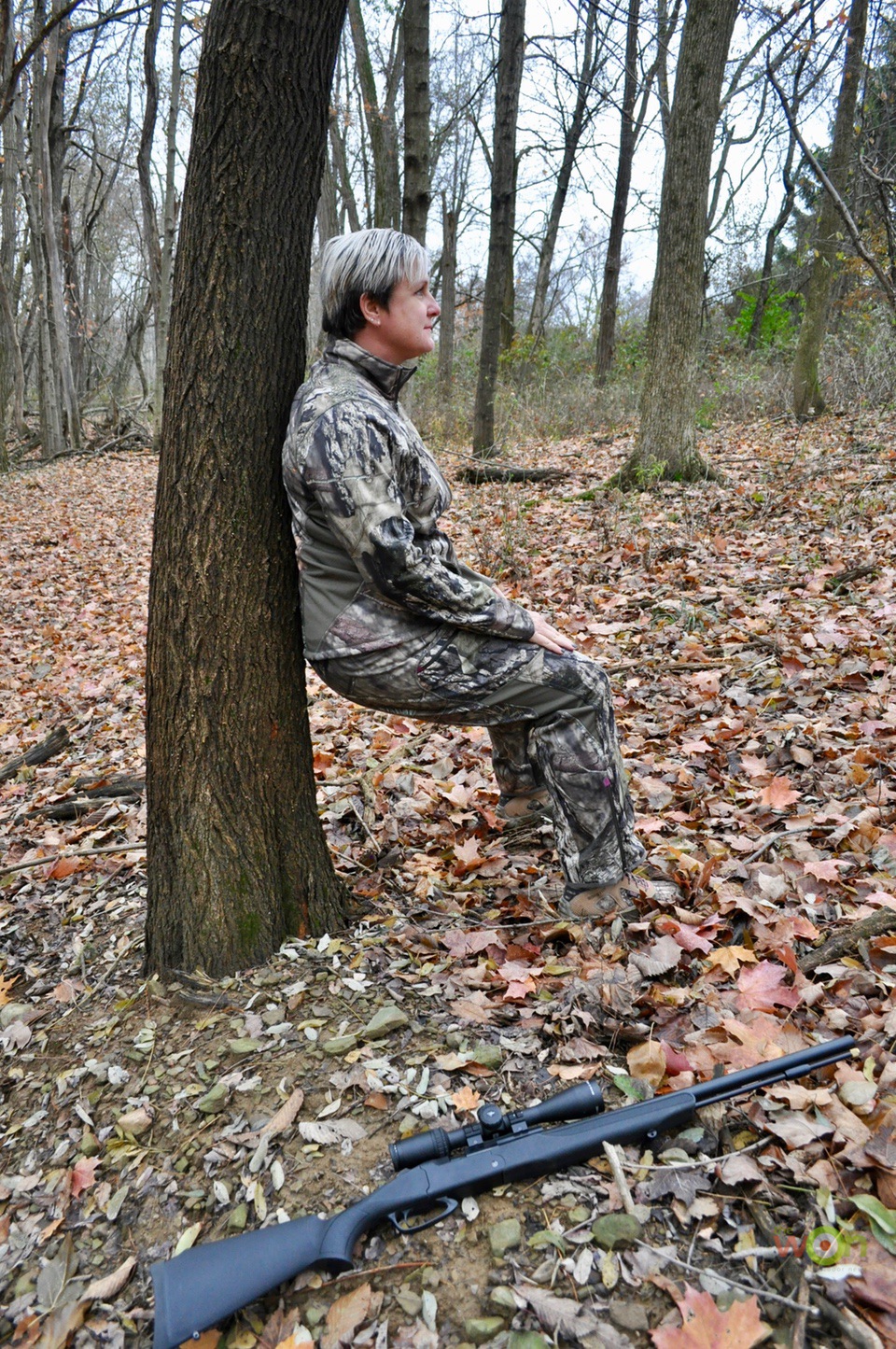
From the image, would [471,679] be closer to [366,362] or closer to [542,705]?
[542,705]

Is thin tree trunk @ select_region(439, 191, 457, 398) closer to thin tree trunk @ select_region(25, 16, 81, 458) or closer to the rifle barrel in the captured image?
thin tree trunk @ select_region(25, 16, 81, 458)

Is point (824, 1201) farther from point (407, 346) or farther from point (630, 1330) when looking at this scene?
point (407, 346)

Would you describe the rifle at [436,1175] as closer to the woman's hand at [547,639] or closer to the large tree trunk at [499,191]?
the woman's hand at [547,639]

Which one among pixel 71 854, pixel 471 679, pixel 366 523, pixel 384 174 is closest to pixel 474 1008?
pixel 471 679

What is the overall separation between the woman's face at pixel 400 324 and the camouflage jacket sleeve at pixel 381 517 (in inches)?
12.5

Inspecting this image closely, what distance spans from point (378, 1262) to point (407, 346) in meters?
2.59

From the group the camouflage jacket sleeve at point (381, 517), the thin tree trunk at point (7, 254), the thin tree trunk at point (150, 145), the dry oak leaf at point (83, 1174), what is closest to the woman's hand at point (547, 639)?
the camouflage jacket sleeve at point (381, 517)

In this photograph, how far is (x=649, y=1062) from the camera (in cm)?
234

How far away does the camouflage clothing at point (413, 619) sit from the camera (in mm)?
2637

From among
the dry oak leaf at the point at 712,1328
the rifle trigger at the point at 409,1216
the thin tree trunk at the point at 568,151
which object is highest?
the thin tree trunk at the point at 568,151

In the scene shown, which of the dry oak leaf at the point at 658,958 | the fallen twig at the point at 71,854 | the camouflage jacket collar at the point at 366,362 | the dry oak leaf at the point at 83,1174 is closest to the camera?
the dry oak leaf at the point at 83,1174

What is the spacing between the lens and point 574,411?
1442 cm

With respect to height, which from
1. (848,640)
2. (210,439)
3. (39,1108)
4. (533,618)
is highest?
(210,439)

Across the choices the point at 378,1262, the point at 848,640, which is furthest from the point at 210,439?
the point at 848,640
